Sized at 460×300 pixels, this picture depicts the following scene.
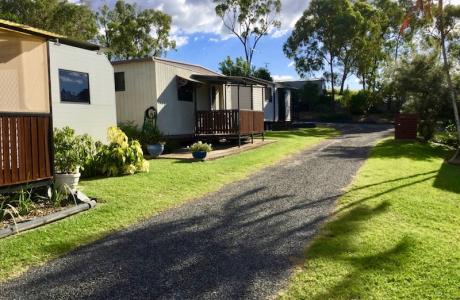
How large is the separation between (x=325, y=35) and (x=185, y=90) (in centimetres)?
2705

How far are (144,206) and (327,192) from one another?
137 inches

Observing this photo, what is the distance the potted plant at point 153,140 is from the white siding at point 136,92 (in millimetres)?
915

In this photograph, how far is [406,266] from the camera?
466 centimetres

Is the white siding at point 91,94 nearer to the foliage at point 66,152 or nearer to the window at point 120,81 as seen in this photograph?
the foliage at point 66,152

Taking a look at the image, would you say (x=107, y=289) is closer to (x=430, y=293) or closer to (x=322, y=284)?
(x=322, y=284)

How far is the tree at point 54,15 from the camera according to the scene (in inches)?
1133

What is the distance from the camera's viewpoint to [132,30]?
131 ft

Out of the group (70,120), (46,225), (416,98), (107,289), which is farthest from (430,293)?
(416,98)

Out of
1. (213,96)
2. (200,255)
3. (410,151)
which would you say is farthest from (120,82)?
(200,255)

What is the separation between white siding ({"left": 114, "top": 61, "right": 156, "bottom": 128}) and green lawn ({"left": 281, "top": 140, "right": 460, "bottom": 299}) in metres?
8.26

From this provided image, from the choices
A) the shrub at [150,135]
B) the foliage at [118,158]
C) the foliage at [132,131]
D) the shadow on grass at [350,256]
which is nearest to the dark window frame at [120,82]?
the foliage at [132,131]

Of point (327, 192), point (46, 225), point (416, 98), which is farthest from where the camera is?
point (416, 98)

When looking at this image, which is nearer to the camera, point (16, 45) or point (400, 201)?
point (16, 45)

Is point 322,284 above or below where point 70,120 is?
below
